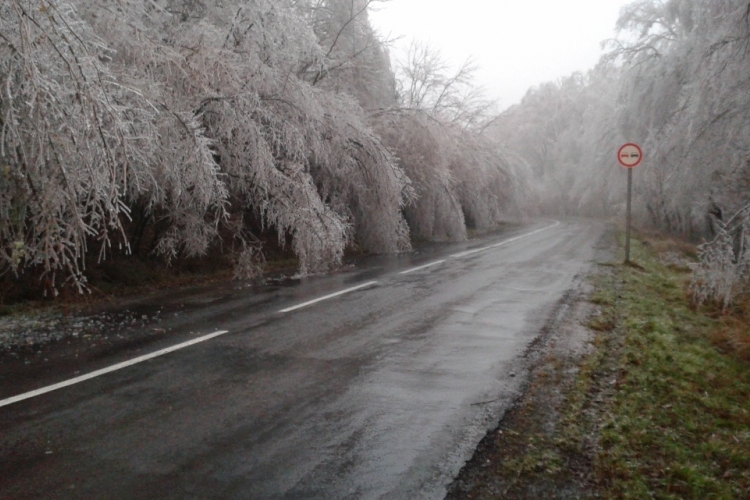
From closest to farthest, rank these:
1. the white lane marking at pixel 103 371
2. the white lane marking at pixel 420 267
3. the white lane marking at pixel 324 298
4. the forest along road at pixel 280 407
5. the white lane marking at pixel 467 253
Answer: the forest along road at pixel 280 407 < the white lane marking at pixel 103 371 < the white lane marking at pixel 324 298 < the white lane marking at pixel 420 267 < the white lane marking at pixel 467 253

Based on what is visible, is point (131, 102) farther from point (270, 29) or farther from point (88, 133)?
point (270, 29)

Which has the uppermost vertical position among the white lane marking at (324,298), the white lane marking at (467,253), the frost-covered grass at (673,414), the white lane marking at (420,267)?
the white lane marking at (324,298)

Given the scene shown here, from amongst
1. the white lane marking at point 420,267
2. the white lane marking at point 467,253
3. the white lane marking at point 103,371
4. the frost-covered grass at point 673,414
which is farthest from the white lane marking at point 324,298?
the white lane marking at point 467,253

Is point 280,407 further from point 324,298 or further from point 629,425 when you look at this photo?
point 324,298

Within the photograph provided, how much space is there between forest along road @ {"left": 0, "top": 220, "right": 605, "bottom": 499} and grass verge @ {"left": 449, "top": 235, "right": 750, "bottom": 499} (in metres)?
0.28

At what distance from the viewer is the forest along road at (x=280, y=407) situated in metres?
3.66

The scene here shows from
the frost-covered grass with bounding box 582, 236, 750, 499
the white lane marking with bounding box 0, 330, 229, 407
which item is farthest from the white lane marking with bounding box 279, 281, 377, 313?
the frost-covered grass with bounding box 582, 236, 750, 499

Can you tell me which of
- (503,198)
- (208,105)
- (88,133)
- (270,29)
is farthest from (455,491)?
(503,198)

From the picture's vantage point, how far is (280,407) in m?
4.80

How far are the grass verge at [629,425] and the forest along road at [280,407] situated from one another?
0.28 m

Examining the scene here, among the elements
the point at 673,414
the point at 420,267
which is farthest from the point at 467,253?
the point at 673,414

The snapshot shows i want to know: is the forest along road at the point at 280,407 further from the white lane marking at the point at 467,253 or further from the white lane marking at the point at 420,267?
the white lane marking at the point at 467,253

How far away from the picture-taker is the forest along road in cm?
366

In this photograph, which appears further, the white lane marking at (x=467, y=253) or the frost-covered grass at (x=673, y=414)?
the white lane marking at (x=467, y=253)
